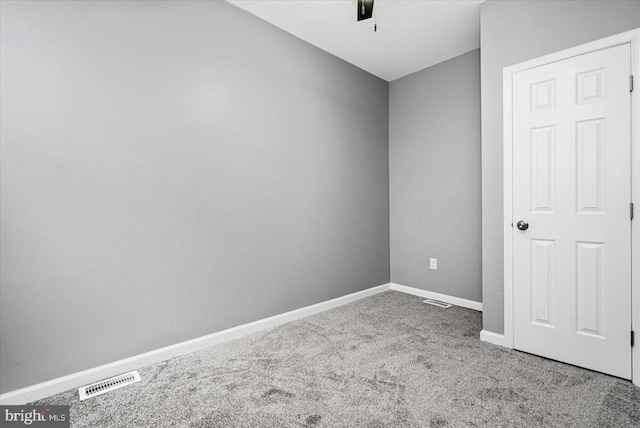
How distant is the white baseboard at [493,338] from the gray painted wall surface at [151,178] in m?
1.54

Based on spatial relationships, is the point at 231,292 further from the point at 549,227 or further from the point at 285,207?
the point at 549,227

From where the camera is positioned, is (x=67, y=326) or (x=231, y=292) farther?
(x=231, y=292)

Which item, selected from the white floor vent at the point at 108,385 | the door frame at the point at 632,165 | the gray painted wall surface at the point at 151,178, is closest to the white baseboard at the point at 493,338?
the door frame at the point at 632,165

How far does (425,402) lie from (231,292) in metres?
1.66

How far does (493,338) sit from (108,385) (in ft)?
9.18

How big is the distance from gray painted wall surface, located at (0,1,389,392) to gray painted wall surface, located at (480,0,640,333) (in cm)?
155

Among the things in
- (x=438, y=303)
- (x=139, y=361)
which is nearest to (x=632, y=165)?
(x=438, y=303)

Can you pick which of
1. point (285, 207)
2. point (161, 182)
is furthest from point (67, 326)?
point (285, 207)

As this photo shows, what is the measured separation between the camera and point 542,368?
81.0 inches

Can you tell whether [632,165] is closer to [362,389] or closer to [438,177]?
[438,177]

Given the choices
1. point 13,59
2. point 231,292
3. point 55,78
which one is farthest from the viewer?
point 231,292

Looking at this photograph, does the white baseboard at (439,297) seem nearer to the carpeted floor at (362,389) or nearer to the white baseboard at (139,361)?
the carpeted floor at (362,389)

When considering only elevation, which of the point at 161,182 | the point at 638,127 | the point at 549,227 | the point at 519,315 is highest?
the point at 638,127

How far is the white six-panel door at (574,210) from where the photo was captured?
1934 millimetres
